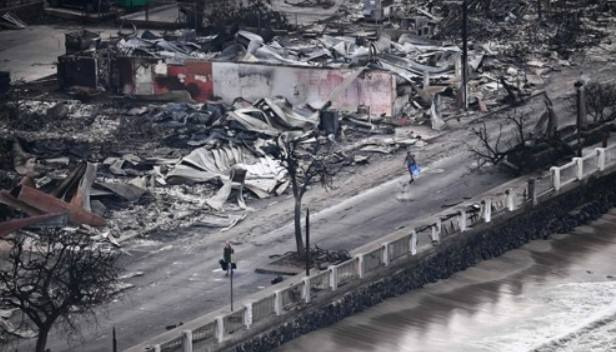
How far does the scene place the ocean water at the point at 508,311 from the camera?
161 feet

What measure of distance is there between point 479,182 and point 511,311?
937 centimetres

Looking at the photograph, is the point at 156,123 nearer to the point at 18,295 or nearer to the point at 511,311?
the point at 511,311

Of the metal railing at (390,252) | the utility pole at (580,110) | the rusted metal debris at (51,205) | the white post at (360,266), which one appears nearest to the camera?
the metal railing at (390,252)

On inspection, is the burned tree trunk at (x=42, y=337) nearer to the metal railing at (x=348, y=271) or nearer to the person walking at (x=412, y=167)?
the metal railing at (x=348, y=271)

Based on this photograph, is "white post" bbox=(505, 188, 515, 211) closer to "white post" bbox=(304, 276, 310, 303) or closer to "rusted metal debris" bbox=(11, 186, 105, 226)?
"white post" bbox=(304, 276, 310, 303)

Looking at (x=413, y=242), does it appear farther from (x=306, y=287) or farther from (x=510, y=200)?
(x=510, y=200)

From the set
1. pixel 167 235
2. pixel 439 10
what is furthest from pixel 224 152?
pixel 439 10

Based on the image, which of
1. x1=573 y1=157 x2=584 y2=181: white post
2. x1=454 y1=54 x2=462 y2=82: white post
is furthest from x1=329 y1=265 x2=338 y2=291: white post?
x1=454 y1=54 x2=462 y2=82: white post

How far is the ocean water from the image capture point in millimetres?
49062

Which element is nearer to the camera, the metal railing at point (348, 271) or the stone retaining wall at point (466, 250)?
the stone retaining wall at point (466, 250)

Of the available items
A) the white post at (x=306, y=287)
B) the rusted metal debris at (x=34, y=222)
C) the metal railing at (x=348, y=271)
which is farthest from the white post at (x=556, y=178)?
the rusted metal debris at (x=34, y=222)

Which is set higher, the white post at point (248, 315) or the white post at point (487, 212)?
the white post at point (248, 315)

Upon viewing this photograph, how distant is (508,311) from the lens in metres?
52.0

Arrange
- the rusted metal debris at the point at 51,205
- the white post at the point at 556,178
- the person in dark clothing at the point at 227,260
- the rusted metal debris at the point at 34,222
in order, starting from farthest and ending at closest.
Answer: the white post at the point at 556,178
the rusted metal debris at the point at 51,205
the rusted metal debris at the point at 34,222
the person in dark clothing at the point at 227,260
